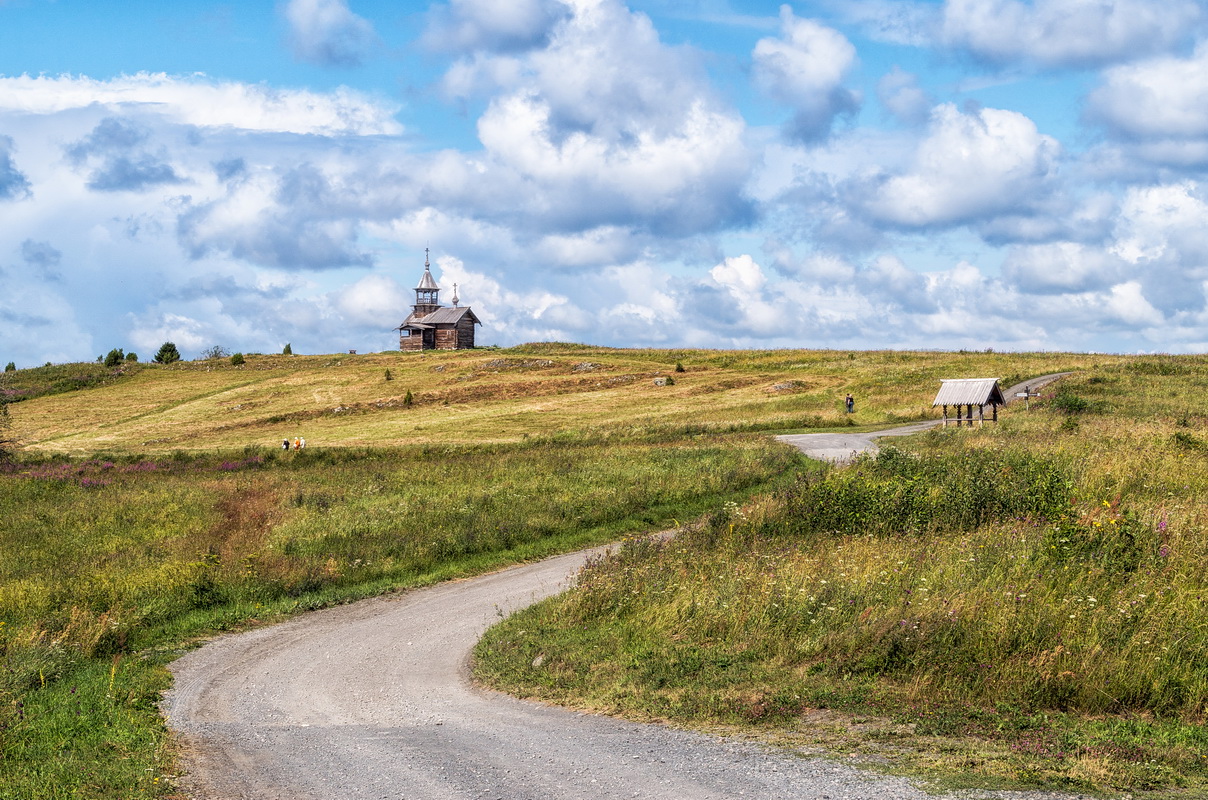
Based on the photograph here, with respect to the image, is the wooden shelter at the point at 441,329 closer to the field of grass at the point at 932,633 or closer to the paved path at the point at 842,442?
the paved path at the point at 842,442

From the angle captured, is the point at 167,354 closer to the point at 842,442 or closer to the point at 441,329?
the point at 441,329

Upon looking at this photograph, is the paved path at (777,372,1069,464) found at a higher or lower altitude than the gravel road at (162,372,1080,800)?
higher

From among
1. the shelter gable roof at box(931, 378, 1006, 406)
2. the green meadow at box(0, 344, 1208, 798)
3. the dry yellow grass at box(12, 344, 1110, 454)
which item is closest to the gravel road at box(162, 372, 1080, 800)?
the green meadow at box(0, 344, 1208, 798)

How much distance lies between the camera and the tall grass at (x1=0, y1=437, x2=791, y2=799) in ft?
38.8

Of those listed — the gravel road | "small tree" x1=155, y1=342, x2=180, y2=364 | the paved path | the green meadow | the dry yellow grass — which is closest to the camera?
the gravel road

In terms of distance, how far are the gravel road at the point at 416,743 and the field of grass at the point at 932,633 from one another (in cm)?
70

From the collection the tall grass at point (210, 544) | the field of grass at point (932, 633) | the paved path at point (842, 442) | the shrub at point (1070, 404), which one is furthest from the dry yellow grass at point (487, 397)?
the field of grass at point (932, 633)

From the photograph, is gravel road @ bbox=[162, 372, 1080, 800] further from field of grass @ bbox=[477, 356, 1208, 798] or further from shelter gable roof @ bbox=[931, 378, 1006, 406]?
shelter gable roof @ bbox=[931, 378, 1006, 406]

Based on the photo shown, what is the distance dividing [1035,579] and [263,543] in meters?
19.6

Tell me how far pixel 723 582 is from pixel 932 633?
4.30 metres

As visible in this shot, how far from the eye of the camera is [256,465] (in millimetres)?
47156

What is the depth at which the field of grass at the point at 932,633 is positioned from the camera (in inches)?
391

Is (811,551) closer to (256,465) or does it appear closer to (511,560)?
(511,560)

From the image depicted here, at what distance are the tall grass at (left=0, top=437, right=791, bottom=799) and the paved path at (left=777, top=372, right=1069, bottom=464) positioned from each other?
216cm
